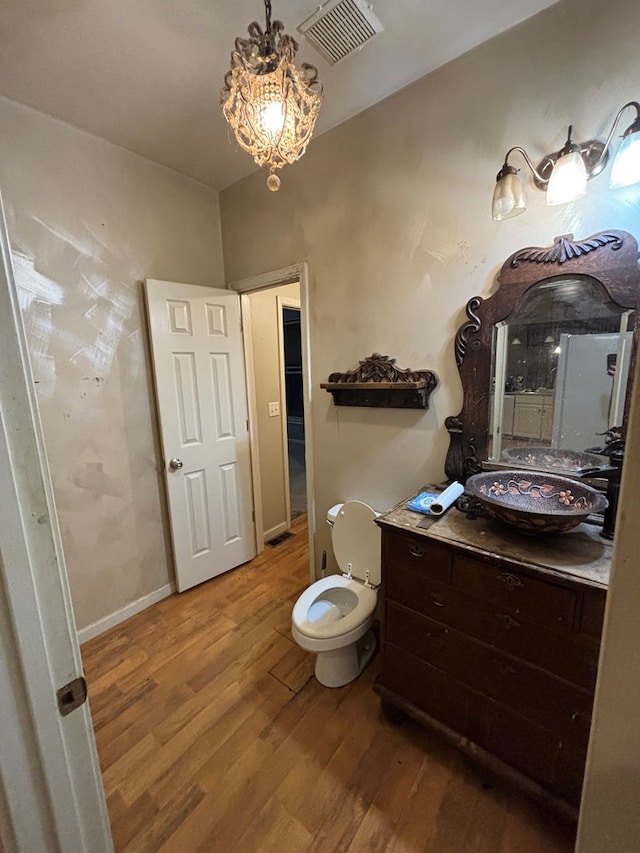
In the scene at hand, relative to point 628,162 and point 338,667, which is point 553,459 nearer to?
point 628,162

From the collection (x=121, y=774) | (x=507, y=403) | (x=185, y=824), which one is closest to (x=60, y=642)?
(x=185, y=824)

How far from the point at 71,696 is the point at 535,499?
4.62 feet

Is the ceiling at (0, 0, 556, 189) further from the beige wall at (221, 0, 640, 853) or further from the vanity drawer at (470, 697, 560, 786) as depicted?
the vanity drawer at (470, 697, 560, 786)

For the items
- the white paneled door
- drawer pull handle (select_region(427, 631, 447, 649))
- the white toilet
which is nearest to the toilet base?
the white toilet

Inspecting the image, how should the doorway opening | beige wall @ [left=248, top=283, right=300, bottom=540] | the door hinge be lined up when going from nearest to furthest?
the door hinge → beige wall @ [left=248, top=283, right=300, bottom=540] → the doorway opening

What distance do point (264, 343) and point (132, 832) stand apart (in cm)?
263

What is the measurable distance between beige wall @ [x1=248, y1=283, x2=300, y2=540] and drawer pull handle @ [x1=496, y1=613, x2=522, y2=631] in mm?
2087

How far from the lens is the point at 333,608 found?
176cm

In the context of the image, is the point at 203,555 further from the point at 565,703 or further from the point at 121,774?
the point at 565,703

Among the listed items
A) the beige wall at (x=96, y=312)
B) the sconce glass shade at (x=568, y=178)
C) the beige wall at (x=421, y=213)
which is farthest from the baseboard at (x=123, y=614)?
the sconce glass shade at (x=568, y=178)

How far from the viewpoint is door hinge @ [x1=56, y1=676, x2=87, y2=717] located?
588 mm

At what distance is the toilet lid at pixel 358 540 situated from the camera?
1717 millimetres

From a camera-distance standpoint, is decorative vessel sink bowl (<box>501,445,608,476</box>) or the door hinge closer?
the door hinge

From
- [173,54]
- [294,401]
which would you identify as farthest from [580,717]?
[294,401]
